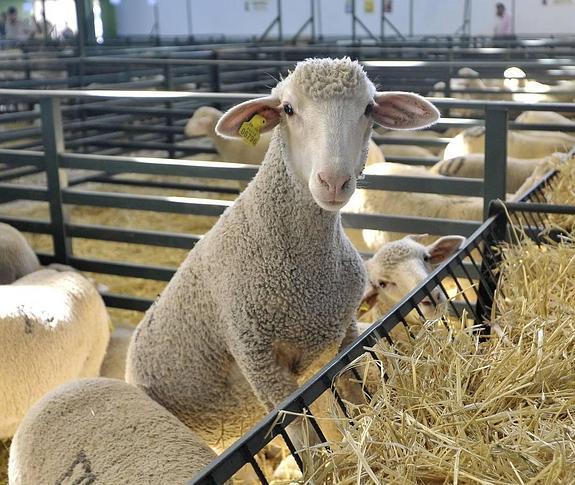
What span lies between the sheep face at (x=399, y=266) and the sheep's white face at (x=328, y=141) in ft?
2.15

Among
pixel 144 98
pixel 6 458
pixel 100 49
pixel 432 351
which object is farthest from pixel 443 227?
pixel 100 49

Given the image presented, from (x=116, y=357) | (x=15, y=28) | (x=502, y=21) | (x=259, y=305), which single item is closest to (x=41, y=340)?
(x=116, y=357)

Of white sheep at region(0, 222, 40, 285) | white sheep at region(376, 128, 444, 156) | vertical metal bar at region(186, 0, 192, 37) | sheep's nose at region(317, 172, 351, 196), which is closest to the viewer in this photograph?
sheep's nose at region(317, 172, 351, 196)

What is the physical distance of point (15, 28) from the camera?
682 inches

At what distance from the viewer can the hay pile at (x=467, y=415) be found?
1149 mm

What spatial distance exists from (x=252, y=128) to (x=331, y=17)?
16.0m

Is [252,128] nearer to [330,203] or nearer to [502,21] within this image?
[330,203]

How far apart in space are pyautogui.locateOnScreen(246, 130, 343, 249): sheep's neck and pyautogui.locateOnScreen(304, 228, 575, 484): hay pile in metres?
0.46

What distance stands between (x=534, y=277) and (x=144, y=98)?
2025mm

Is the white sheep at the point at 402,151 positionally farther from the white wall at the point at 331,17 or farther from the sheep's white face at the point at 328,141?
the white wall at the point at 331,17

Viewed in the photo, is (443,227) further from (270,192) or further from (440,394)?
(440,394)

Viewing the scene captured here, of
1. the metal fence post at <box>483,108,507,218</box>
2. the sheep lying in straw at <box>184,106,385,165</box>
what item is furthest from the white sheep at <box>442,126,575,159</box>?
the metal fence post at <box>483,108,507,218</box>

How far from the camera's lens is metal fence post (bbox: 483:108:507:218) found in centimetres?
288

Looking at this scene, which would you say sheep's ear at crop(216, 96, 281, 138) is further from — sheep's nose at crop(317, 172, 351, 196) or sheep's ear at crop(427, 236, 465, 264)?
sheep's ear at crop(427, 236, 465, 264)
